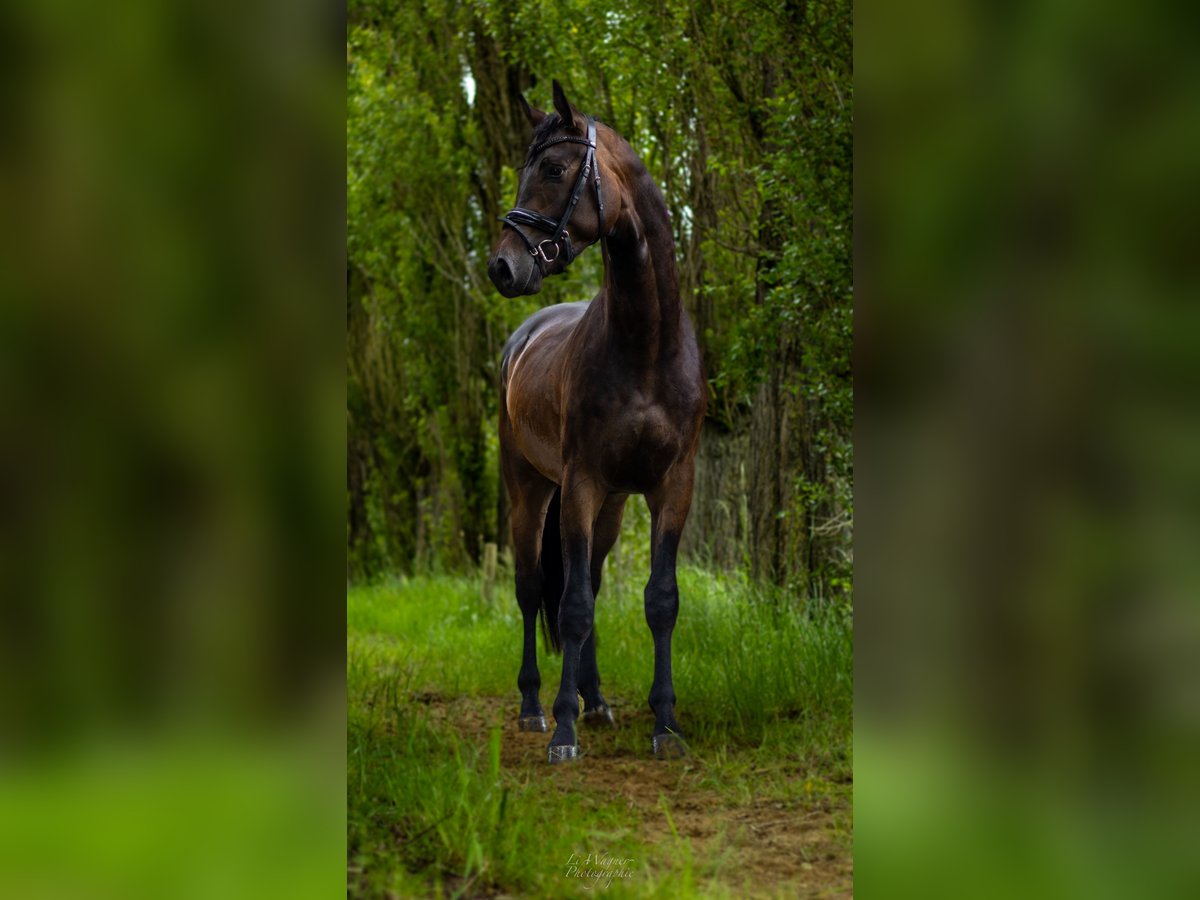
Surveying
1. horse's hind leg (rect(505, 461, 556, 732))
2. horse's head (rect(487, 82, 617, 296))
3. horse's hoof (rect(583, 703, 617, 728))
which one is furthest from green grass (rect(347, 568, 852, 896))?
horse's head (rect(487, 82, 617, 296))

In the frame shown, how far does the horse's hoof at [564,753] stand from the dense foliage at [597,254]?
2.08m

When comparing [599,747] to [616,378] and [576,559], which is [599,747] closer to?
[576,559]

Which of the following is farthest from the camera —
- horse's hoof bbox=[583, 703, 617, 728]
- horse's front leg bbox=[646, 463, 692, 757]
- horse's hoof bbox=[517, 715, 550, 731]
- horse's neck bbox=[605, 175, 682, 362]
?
horse's hoof bbox=[517, 715, 550, 731]

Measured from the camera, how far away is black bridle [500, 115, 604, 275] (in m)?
3.45

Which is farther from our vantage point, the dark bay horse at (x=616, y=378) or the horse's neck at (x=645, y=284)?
the horse's neck at (x=645, y=284)

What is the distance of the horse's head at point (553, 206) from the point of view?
11.2 feet

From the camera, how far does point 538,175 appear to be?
354cm

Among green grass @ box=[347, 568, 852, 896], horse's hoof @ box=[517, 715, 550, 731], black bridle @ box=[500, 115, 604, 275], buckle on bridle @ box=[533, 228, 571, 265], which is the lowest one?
horse's hoof @ box=[517, 715, 550, 731]

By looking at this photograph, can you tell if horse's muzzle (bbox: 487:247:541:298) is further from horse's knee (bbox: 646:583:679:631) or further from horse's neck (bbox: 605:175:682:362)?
horse's knee (bbox: 646:583:679:631)
